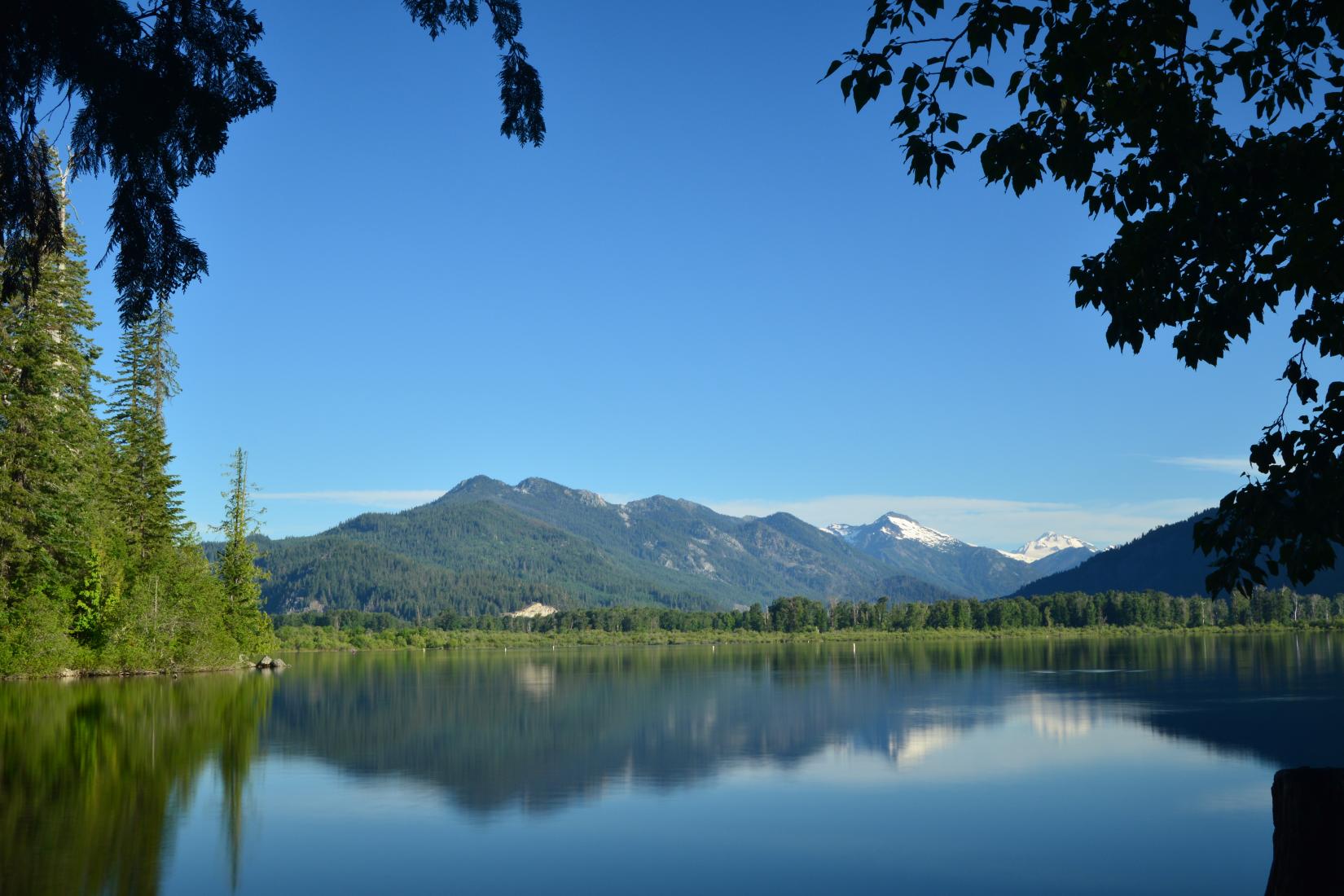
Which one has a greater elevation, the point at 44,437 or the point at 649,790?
the point at 44,437

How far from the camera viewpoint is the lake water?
17141 millimetres

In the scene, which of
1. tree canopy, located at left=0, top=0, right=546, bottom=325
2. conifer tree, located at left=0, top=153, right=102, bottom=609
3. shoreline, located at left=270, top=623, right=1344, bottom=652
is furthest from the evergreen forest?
shoreline, located at left=270, top=623, right=1344, bottom=652

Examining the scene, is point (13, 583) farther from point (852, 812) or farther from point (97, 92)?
point (97, 92)

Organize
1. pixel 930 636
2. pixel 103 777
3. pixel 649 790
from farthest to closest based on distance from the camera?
pixel 930 636, pixel 649 790, pixel 103 777

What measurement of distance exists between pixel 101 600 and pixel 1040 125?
64.0m

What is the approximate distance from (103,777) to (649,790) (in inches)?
489

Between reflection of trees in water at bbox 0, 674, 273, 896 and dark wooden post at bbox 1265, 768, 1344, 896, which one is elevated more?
dark wooden post at bbox 1265, 768, 1344, 896

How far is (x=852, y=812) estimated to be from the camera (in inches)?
884

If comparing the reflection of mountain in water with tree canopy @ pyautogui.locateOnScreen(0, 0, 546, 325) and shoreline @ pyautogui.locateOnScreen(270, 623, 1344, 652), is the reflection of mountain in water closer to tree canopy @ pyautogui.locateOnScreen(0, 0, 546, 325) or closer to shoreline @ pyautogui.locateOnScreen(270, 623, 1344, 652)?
tree canopy @ pyautogui.locateOnScreen(0, 0, 546, 325)

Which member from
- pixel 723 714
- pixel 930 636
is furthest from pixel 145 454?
pixel 930 636

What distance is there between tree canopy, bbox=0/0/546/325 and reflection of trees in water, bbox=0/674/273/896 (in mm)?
10715

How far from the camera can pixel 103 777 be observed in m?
24.6

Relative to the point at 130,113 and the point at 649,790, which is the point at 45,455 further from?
the point at 130,113

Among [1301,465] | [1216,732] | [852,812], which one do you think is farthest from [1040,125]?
[1216,732]
